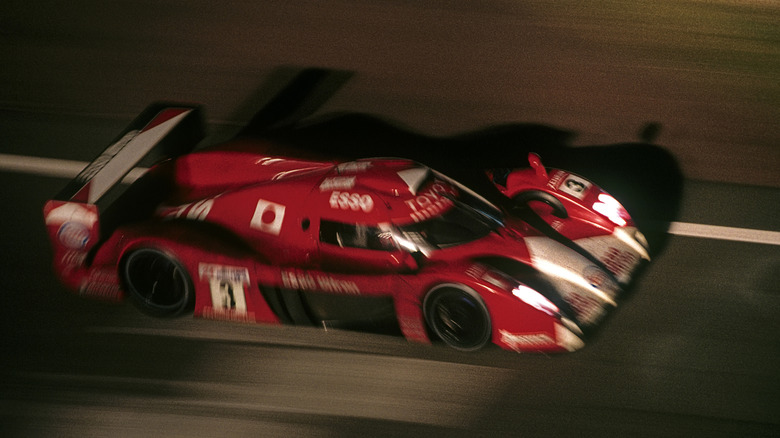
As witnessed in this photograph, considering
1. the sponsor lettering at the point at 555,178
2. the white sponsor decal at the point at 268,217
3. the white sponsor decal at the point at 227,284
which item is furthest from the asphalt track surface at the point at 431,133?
the sponsor lettering at the point at 555,178

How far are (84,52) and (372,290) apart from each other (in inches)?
223

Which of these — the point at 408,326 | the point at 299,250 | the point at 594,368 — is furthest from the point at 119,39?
the point at 594,368

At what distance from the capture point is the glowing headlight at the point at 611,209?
5.11 metres

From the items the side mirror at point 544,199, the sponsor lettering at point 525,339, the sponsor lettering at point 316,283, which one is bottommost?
the sponsor lettering at point 525,339

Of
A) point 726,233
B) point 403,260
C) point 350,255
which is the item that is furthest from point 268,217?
point 726,233

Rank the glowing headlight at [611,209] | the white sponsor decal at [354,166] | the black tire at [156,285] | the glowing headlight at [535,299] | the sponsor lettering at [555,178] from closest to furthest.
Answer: the glowing headlight at [535,299]
the black tire at [156,285]
the white sponsor decal at [354,166]
the glowing headlight at [611,209]
the sponsor lettering at [555,178]

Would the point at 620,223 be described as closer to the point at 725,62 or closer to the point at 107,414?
the point at 107,414

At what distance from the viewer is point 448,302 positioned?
442 centimetres

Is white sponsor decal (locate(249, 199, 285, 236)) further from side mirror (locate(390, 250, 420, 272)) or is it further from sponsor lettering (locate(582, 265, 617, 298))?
sponsor lettering (locate(582, 265, 617, 298))

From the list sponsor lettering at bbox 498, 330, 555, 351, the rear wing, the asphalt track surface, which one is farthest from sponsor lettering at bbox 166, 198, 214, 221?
sponsor lettering at bbox 498, 330, 555, 351

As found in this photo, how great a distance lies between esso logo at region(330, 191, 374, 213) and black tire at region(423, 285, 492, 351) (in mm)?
692

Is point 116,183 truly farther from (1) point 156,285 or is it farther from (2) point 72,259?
(1) point 156,285

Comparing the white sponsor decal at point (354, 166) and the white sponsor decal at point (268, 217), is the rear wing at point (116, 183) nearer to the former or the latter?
the white sponsor decal at point (268, 217)

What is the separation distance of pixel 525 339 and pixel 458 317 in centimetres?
46
